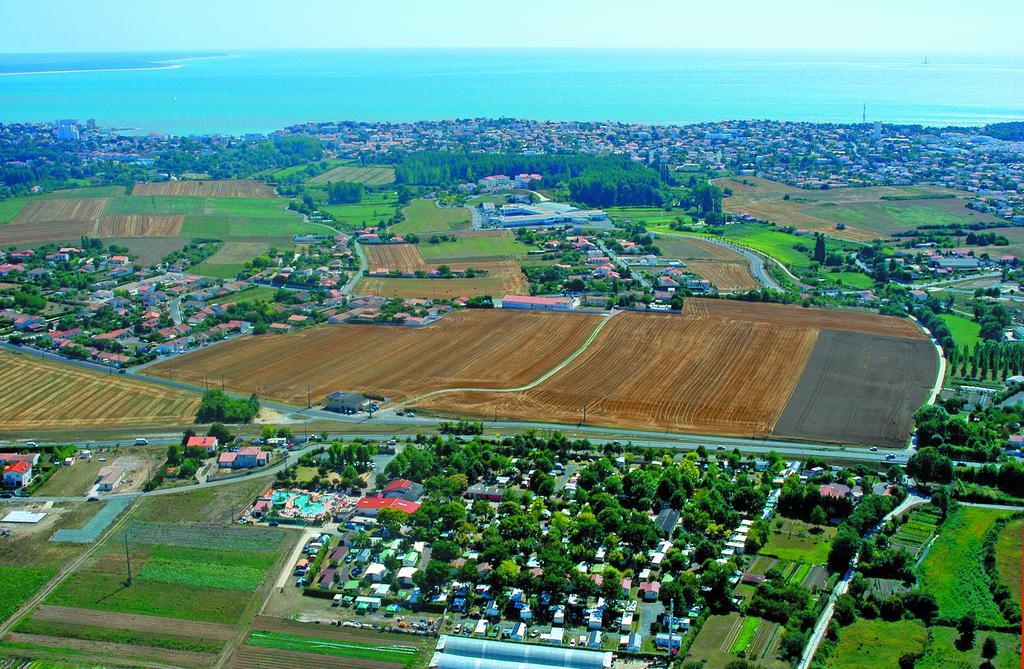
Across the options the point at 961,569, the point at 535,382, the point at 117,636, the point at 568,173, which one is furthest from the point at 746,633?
the point at 568,173

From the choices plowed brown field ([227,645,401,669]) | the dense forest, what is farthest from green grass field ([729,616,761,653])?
the dense forest

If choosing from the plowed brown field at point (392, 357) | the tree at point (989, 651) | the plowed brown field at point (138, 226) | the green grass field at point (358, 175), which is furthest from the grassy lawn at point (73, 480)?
the green grass field at point (358, 175)

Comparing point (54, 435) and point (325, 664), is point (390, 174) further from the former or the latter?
point (325, 664)

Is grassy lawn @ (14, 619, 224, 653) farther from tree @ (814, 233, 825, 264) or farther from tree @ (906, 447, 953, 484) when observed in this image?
tree @ (814, 233, 825, 264)

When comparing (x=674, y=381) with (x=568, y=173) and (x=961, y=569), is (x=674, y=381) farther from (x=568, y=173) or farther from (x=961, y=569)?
(x=568, y=173)

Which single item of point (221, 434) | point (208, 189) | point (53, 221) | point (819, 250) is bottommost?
point (221, 434)

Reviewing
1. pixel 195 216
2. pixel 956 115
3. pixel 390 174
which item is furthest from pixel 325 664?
pixel 956 115
